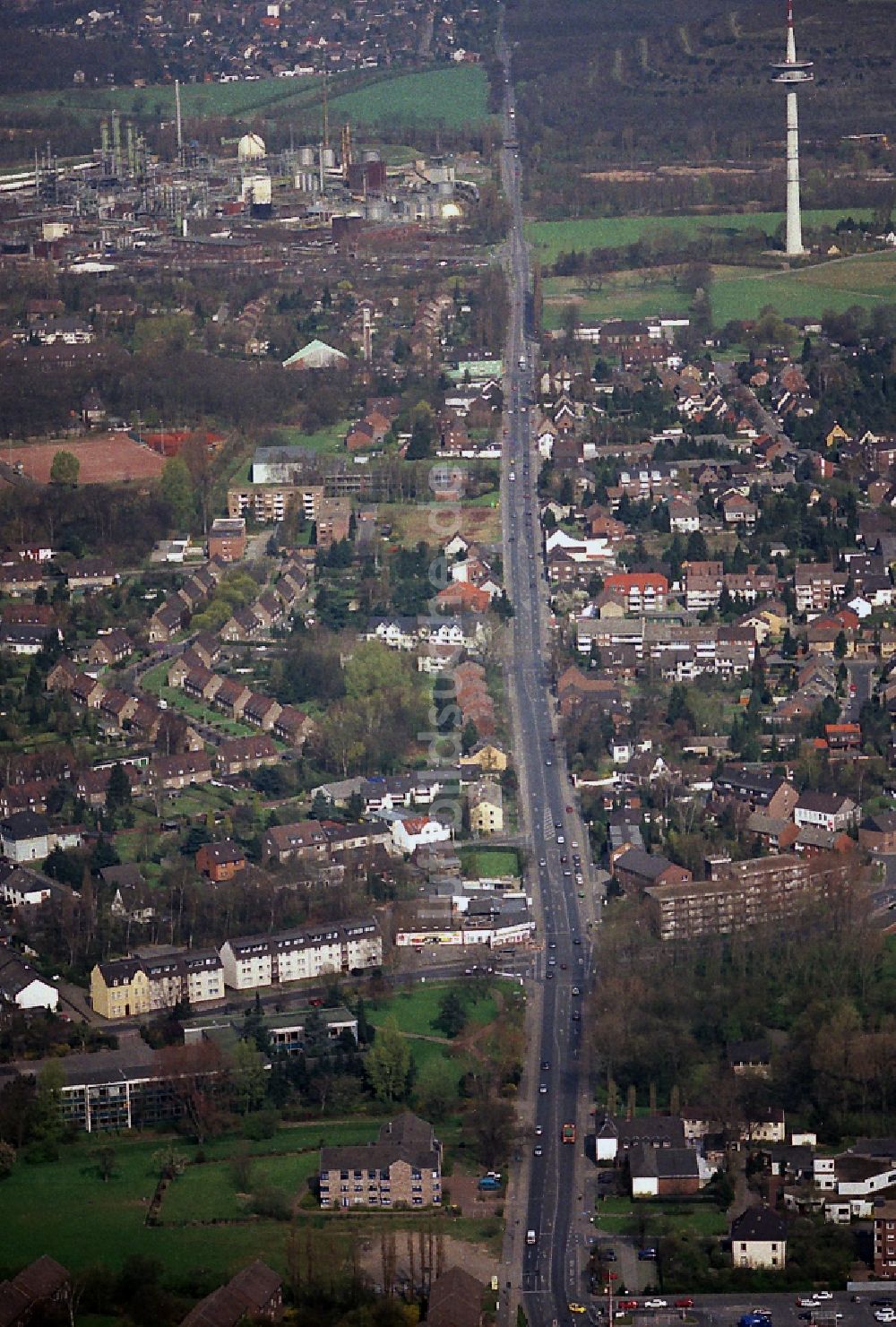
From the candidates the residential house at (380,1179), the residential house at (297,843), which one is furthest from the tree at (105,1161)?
the residential house at (297,843)

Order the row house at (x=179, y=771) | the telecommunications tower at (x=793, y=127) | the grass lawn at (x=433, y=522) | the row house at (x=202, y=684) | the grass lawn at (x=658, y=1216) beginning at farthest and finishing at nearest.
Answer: the telecommunications tower at (x=793, y=127)
the grass lawn at (x=433, y=522)
the row house at (x=202, y=684)
the row house at (x=179, y=771)
the grass lawn at (x=658, y=1216)

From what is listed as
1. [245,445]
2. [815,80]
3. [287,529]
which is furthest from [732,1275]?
[815,80]

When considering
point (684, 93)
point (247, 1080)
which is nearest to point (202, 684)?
point (247, 1080)

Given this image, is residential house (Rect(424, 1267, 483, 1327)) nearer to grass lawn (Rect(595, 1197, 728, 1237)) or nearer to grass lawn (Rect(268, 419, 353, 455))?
grass lawn (Rect(595, 1197, 728, 1237))

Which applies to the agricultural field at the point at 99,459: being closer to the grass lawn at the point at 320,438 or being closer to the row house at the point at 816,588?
the grass lawn at the point at 320,438

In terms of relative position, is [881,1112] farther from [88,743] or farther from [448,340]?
[448,340]

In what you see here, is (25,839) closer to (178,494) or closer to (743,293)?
(178,494)

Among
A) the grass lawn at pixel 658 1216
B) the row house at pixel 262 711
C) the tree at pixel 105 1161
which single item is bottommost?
the row house at pixel 262 711
